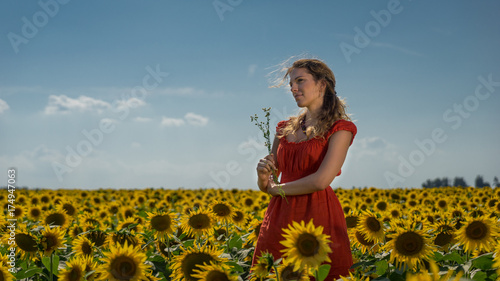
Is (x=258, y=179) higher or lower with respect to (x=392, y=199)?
lower

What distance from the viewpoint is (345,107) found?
4.77 meters

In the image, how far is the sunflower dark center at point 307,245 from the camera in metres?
2.60

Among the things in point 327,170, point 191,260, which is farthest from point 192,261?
point 327,170

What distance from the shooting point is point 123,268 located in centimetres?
322

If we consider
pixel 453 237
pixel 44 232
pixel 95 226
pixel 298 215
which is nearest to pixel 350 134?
pixel 298 215

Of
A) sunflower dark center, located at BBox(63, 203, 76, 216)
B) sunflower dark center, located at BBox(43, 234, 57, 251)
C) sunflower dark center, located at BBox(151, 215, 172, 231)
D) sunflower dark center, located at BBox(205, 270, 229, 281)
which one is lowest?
sunflower dark center, located at BBox(205, 270, 229, 281)

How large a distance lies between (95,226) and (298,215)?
13.8 ft

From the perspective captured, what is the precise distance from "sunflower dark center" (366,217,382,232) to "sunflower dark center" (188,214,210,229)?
1.96 m

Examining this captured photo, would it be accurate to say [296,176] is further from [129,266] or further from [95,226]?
[95,226]

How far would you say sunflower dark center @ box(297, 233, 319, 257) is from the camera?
8.52 feet

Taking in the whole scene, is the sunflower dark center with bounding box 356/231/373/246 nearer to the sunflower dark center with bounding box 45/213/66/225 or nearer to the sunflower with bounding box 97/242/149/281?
the sunflower with bounding box 97/242/149/281

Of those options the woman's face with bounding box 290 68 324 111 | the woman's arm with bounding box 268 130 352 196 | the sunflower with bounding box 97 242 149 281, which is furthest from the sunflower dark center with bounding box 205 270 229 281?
the woman's face with bounding box 290 68 324 111

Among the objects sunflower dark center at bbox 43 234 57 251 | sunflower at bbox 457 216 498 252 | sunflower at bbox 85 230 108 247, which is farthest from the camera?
sunflower at bbox 85 230 108 247

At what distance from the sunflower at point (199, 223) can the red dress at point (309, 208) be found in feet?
5.15
